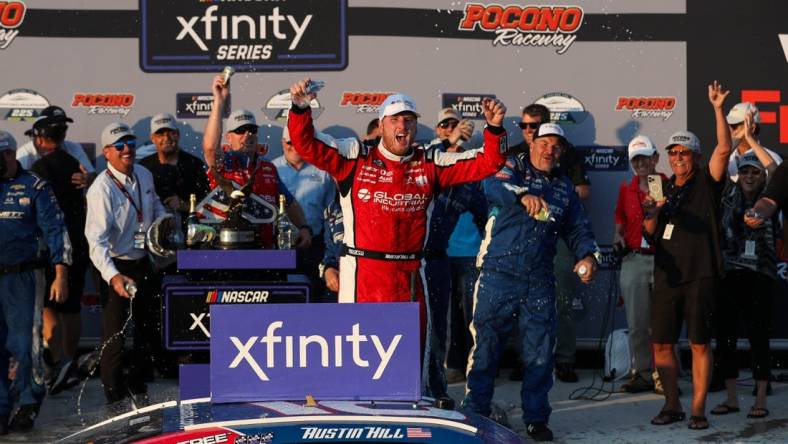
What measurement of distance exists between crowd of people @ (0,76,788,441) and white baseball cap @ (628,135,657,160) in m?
0.02

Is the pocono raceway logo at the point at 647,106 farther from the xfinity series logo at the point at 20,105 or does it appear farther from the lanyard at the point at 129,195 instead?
the xfinity series logo at the point at 20,105

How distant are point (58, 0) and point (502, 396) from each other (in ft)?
15.6

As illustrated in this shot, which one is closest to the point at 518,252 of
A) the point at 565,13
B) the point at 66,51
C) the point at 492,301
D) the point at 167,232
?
the point at 492,301

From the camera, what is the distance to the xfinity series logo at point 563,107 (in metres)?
10.7

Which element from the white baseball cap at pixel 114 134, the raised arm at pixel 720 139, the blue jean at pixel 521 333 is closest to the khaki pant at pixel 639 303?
the raised arm at pixel 720 139

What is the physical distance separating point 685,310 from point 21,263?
427 centimetres

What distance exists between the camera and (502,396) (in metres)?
9.59

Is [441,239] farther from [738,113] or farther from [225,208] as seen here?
[738,113]

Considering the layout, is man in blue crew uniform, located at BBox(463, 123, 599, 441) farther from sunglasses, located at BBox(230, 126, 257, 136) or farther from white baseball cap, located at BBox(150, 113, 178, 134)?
white baseball cap, located at BBox(150, 113, 178, 134)

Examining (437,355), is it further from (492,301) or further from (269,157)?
(269,157)

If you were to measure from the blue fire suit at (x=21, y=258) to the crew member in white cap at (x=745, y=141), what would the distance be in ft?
15.4

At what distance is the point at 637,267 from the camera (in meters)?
10.1

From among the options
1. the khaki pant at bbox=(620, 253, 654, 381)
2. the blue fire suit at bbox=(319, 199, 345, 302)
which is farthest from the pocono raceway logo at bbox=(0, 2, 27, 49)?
the khaki pant at bbox=(620, 253, 654, 381)

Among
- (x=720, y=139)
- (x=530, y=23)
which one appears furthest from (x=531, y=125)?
(x=720, y=139)
